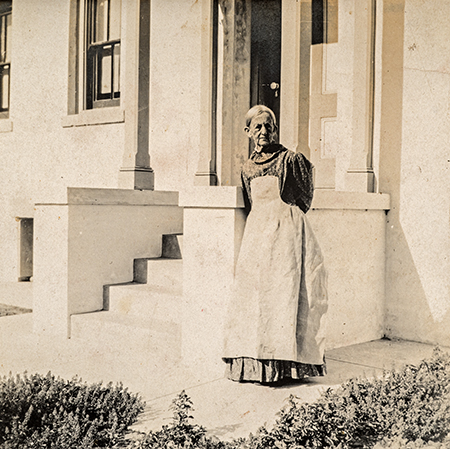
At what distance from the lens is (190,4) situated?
905 cm

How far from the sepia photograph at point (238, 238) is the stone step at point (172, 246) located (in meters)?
0.03

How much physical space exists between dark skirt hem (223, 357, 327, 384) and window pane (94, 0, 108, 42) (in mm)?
6776

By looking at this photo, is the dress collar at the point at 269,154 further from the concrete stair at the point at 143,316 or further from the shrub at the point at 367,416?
the concrete stair at the point at 143,316

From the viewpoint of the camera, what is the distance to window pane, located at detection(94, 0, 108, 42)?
1020 cm

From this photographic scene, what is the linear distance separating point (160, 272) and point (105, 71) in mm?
4299

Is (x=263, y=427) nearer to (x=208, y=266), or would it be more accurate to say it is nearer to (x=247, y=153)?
(x=208, y=266)

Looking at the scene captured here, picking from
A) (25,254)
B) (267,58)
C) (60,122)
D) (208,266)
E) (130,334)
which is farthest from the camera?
(60,122)

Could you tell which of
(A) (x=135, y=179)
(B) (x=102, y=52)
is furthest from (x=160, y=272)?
(B) (x=102, y=52)

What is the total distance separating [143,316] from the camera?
672 centimetres

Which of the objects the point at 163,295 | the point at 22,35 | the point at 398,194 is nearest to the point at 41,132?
the point at 22,35

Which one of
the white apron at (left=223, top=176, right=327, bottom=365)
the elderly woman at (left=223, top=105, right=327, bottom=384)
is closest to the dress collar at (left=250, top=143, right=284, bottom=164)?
the elderly woman at (left=223, top=105, right=327, bottom=384)

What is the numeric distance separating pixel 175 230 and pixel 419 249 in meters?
2.97

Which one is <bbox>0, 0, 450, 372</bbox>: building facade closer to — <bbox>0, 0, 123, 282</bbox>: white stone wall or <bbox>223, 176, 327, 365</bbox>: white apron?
<bbox>0, 0, 123, 282</bbox>: white stone wall

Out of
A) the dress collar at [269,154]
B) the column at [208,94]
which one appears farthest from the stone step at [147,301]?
the dress collar at [269,154]
